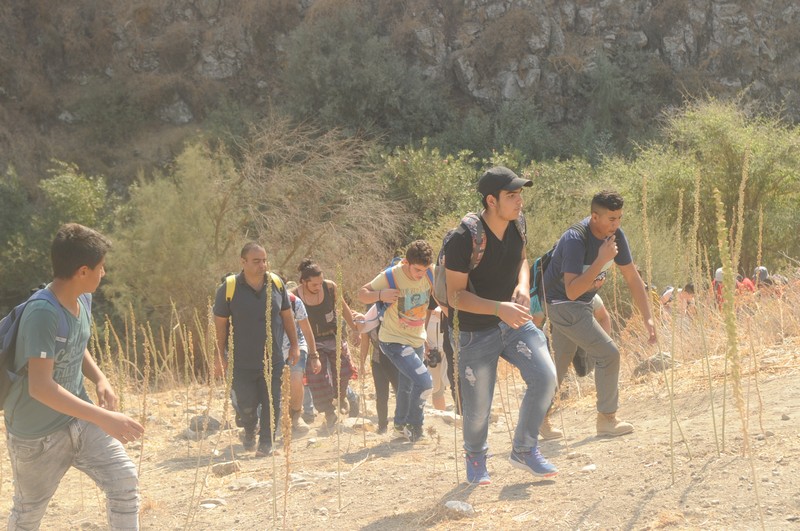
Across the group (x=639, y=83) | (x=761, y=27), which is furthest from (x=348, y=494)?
(x=761, y=27)

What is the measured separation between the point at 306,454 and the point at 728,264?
15.6 feet

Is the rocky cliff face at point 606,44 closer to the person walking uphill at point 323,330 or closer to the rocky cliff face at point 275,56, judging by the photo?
the rocky cliff face at point 275,56

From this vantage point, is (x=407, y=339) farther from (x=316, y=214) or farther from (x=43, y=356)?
(x=316, y=214)

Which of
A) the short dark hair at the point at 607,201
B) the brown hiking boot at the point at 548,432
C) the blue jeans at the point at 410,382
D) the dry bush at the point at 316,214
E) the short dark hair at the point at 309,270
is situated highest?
the dry bush at the point at 316,214

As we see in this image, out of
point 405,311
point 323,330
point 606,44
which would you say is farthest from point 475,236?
point 606,44

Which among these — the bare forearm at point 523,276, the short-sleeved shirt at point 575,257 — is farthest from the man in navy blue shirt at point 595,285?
A: the bare forearm at point 523,276

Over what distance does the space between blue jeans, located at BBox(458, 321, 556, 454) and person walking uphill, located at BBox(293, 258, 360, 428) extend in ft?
12.0

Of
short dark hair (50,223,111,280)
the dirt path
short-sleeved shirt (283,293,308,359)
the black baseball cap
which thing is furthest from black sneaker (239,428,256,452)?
short dark hair (50,223,111,280)

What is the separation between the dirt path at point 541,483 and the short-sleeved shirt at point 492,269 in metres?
0.91

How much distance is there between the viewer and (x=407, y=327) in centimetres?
707

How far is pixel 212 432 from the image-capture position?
8.93 metres

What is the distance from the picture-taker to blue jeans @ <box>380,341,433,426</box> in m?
6.94

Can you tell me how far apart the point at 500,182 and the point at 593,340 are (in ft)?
5.33

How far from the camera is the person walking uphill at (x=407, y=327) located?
696 cm
